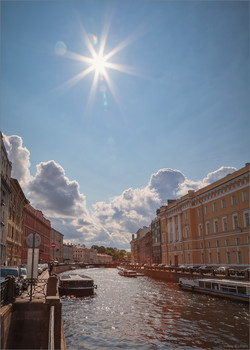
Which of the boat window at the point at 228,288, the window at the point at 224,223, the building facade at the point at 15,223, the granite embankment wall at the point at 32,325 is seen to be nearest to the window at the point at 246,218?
the window at the point at 224,223

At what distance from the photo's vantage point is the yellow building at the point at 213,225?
47188 millimetres

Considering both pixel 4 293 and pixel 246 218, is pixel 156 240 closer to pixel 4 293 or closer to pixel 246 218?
pixel 246 218

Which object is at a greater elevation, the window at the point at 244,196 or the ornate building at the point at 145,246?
the window at the point at 244,196

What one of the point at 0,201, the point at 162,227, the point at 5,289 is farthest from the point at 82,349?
the point at 162,227

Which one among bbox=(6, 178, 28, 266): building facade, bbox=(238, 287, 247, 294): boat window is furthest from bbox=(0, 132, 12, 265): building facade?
bbox=(238, 287, 247, 294): boat window

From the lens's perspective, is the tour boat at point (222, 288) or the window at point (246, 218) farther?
the window at point (246, 218)

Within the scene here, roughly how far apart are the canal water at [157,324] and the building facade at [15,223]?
23.7 m

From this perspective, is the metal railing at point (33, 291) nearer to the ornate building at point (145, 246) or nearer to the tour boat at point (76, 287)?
the tour boat at point (76, 287)

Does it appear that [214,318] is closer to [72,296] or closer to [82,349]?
[82,349]

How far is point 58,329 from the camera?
10977mm

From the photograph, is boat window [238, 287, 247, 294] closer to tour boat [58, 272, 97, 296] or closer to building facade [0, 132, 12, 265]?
tour boat [58, 272, 97, 296]

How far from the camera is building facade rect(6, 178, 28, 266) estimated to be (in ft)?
161

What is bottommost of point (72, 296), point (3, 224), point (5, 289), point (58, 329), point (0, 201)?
point (72, 296)

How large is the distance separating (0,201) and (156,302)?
24514 millimetres
